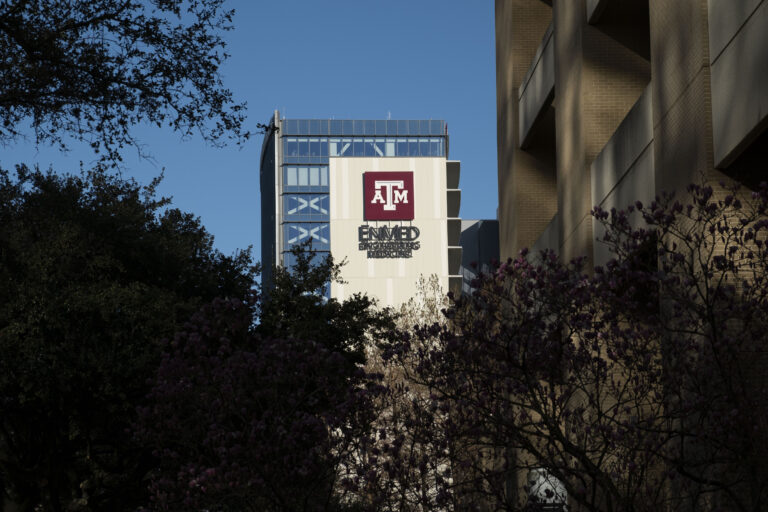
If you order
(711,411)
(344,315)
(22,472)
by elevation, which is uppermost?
(344,315)

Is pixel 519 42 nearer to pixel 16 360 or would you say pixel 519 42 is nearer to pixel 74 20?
pixel 16 360

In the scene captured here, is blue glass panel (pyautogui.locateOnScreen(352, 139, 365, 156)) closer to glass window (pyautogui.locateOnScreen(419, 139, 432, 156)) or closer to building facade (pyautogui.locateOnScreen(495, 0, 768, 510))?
glass window (pyautogui.locateOnScreen(419, 139, 432, 156))

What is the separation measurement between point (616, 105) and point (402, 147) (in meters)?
144

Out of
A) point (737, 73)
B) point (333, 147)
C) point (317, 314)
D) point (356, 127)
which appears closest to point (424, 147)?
point (356, 127)

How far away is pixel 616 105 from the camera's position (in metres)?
21.8

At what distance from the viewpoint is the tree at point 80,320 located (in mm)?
24250

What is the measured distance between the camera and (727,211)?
13.6 m

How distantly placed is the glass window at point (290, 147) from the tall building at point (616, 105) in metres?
135

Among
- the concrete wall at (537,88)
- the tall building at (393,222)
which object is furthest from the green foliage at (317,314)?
the tall building at (393,222)

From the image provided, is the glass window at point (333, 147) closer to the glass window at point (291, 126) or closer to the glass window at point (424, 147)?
the glass window at point (291, 126)

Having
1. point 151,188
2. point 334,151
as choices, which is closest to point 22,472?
point 151,188

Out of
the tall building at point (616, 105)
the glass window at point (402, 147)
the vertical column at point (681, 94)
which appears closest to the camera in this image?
the tall building at point (616, 105)

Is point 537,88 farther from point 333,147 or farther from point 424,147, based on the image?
point 333,147

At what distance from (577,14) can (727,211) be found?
32.0 feet
